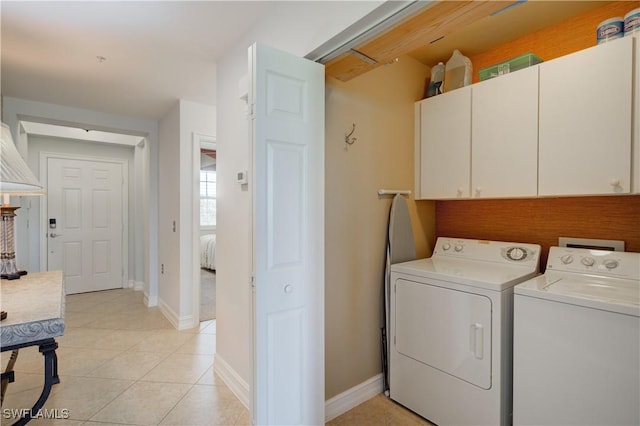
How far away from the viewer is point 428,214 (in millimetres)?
2582

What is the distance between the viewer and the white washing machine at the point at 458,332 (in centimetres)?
161

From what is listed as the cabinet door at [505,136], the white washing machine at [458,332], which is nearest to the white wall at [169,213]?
the white washing machine at [458,332]

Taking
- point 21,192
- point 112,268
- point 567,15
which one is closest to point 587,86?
point 567,15

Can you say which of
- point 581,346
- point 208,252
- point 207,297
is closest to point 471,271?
point 581,346

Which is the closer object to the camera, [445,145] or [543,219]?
[543,219]

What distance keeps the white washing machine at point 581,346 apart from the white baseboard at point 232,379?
1.58 meters

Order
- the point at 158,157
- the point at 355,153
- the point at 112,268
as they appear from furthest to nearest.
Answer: the point at 112,268
the point at 158,157
the point at 355,153

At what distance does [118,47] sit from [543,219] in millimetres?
3192

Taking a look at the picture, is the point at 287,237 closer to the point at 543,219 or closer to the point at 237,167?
the point at 237,167

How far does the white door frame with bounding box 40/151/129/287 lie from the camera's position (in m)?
4.46

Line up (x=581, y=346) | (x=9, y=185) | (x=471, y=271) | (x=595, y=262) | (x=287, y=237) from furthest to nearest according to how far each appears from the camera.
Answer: (x=471, y=271), (x=595, y=262), (x=9, y=185), (x=287, y=237), (x=581, y=346)

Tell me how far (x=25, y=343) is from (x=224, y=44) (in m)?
2.04

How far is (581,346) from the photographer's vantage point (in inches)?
53.3

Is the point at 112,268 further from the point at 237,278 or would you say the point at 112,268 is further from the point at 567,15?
the point at 567,15
